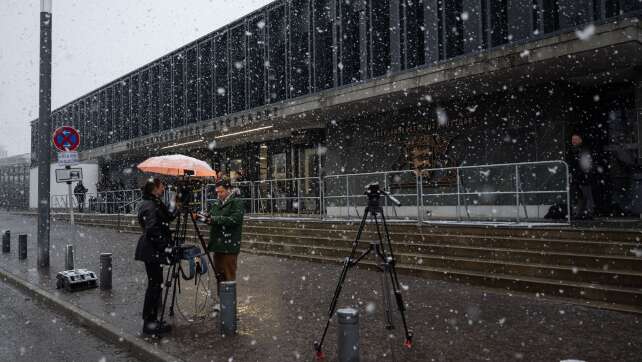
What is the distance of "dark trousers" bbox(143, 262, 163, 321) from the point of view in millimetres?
5668

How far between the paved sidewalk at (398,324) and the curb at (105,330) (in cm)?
13

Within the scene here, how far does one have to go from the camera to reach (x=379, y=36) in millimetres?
16031

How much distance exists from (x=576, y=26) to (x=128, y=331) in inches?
461

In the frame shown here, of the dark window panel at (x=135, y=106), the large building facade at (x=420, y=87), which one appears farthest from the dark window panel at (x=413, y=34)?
the dark window panel at (x=135, y=106)

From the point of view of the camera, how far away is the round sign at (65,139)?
10.1 metres

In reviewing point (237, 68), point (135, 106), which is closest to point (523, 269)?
point (237, 68)

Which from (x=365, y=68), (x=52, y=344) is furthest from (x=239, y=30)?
(x=52, y=344)

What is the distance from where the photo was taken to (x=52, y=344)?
5590 mm

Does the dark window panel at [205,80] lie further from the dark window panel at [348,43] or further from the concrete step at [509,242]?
the concrete step at [509,242]

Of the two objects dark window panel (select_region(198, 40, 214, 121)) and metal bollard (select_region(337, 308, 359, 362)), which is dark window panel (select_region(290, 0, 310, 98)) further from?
metal bollard (select_region(337, 308, 359, 362))

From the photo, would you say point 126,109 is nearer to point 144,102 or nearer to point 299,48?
point 144,102

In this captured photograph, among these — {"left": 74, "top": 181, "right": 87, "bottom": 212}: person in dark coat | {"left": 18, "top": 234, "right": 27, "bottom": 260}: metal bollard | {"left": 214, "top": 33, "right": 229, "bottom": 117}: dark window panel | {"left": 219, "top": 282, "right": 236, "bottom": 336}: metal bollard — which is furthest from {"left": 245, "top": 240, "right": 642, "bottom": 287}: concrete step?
{"left": 74, "top": 181, "right": 87, "bottom": 212}: person in dark coat

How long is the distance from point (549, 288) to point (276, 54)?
15.9 meters

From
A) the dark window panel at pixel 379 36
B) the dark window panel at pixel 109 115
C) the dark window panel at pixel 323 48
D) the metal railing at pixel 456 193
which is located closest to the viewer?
the metal railing at pixel 456 193
